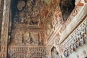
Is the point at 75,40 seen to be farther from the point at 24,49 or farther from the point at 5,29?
the point at 5,29

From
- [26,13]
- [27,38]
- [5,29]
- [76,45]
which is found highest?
[26,13]

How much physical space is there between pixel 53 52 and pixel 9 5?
8.13 ft

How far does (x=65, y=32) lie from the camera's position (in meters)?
4.42

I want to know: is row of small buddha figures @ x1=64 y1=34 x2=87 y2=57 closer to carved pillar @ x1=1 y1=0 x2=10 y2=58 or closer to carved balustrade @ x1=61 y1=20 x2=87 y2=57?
Answer: carved balustrade @ x1=61 y1=20 x2=87 y2=57

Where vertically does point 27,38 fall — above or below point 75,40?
below

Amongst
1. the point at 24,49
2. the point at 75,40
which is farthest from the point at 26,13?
the point at 75,40

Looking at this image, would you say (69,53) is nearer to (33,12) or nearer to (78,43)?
(78,43)

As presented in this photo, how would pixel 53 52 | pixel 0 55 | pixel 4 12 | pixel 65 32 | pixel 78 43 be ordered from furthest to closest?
pixel 4 12 < pixel 0 55 < pixel 53 52 < pixel 65 32 < pixel 78 43

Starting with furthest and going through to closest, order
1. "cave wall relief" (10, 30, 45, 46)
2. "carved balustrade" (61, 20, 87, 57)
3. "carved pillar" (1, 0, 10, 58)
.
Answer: "cave wall relief" (10, 30, 45, 46) → "carved pillar" (1, 0, 10, 58) → "carved balustrade" (61, 20, 87, 57)

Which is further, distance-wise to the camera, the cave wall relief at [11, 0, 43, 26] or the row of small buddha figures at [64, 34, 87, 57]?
the cave wall relief at [11, 0, 43, 26]

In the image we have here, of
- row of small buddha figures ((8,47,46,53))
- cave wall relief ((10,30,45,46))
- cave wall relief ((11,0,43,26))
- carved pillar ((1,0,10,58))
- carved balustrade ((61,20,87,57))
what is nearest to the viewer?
carved balustrade ((61,20,87,57))

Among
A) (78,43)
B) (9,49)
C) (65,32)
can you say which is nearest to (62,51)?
(65,32)

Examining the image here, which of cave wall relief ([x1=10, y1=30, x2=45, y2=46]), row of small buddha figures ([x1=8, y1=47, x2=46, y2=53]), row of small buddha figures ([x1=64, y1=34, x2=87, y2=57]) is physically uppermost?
row of small buddha figures ([x1=64, y1=34, x2=87, y2=57])

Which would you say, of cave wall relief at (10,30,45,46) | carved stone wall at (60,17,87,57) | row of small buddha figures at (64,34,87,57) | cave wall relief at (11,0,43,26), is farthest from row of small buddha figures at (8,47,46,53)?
row of small buddha figures at (64,34,87,57)
